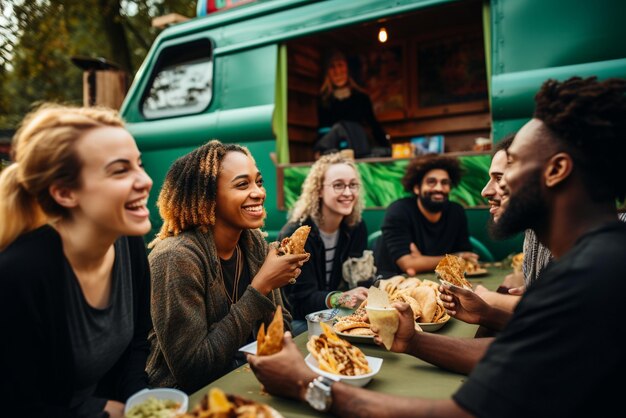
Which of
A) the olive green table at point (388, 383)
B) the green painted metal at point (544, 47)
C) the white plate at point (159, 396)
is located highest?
the green painted metal at point (544, 47)

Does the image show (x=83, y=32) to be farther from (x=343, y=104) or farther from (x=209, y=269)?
(x=209, y=269)

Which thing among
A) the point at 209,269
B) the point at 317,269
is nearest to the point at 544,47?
the point at 317,269

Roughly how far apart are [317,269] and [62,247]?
7.82 ft

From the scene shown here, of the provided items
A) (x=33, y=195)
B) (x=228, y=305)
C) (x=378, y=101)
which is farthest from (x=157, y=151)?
Answer: (x=33, y=195)

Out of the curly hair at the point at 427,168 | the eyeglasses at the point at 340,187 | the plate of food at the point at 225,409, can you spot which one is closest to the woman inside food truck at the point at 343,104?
the curly hair at the point at 427,168

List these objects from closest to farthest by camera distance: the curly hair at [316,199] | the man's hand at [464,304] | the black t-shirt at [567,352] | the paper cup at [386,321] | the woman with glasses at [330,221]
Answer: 1. the black t-shirt at [567,352]
2. the paper cup at [386,321]
3. the man's hand at [464,304]
4. the woman with glasses at [330,221]
5. the curly hair at [316,199]

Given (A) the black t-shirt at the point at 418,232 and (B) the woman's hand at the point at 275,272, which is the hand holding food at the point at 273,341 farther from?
(A) the black t-shirt at the point at 418,232

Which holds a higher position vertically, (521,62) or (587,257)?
(521,62)

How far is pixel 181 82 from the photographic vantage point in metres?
6.27

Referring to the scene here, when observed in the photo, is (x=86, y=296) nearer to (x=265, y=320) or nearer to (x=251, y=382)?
(x=251, y=382)

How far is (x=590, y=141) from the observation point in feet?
4.25

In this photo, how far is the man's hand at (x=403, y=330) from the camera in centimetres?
186

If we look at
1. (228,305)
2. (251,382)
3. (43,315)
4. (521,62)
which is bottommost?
(251,382)

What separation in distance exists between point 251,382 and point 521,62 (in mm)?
3729
